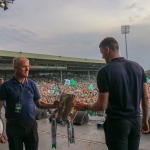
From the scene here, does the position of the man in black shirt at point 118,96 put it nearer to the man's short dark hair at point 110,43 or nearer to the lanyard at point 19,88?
the man's short dark hair at point 110,43

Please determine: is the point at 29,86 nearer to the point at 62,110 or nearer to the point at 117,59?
the point at 62,110

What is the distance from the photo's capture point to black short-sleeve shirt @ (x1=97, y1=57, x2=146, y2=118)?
2373 millimetres

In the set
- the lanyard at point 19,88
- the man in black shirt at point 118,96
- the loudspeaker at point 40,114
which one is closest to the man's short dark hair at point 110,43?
the man in black shirt at point 118,96

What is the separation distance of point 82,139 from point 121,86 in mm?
3443

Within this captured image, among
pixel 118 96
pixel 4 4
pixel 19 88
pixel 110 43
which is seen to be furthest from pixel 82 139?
pixel 4 4

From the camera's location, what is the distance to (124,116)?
2.43 meters

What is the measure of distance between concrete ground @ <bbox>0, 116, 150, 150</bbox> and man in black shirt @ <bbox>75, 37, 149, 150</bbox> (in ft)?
8.25

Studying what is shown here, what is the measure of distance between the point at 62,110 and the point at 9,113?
69 centimetres

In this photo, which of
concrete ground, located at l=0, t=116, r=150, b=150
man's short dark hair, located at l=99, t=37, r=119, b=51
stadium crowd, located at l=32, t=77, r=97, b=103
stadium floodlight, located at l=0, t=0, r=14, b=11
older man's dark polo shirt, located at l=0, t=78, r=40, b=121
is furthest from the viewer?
stadium crowd, located at l=32, t=77, r=97, b=103

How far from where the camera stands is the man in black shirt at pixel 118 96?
238 centimetres

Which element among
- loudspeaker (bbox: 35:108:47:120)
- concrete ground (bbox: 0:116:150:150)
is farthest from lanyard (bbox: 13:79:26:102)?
loudspeaker (bbox: 35:108:47:120)

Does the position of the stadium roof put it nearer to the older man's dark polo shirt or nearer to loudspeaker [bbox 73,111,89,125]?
loudspeaker [bbox 73,111,89,125]

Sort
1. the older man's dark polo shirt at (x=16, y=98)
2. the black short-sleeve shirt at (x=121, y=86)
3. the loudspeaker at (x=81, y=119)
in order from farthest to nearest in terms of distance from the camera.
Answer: the loudspeaker at (x=81, y=119) → the older man's dark polo shirt at (x=16, y=98) → the black short-sleeve shirt at (x=121, y=86)

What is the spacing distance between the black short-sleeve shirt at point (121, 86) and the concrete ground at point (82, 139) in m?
2.59
